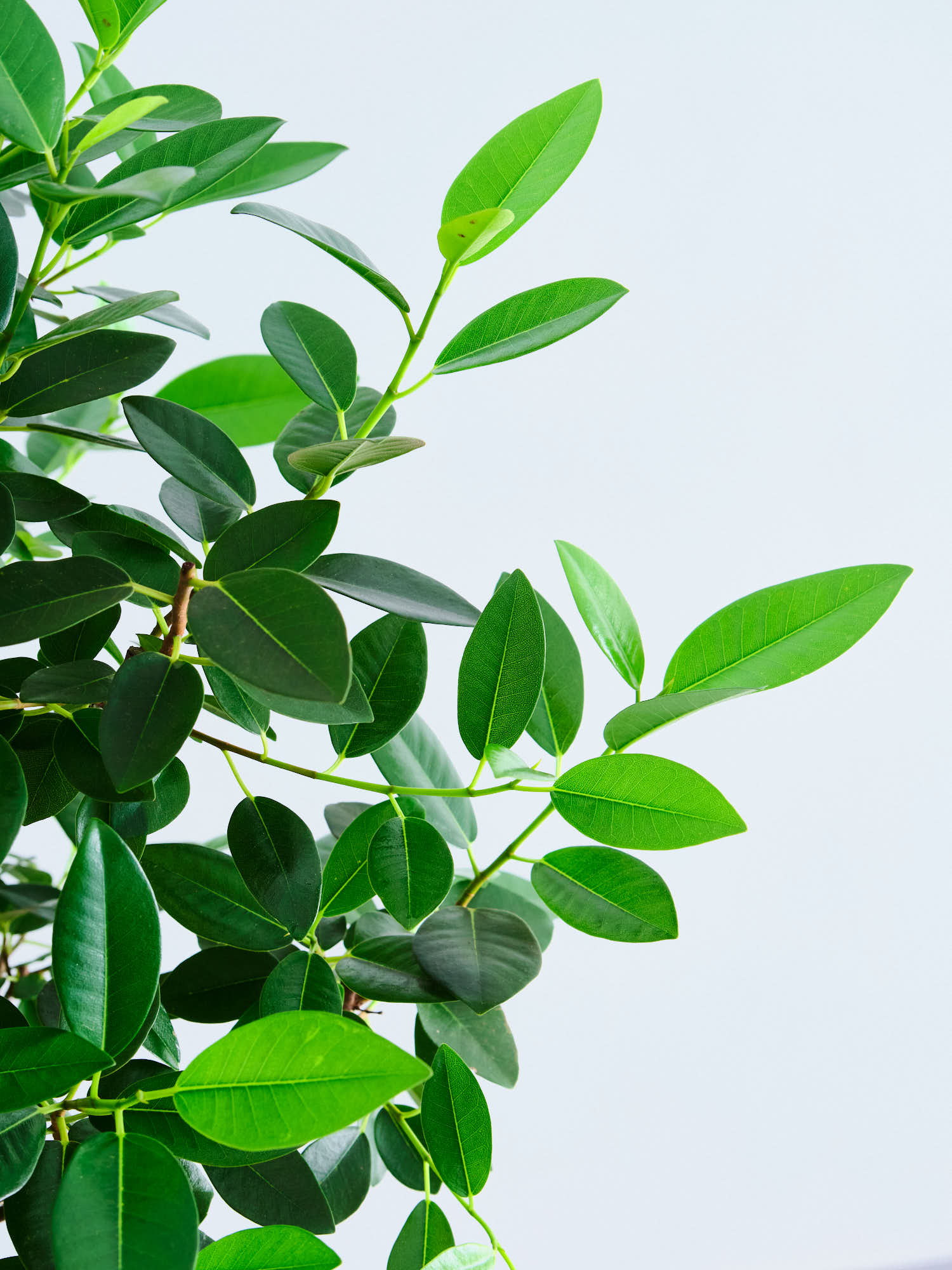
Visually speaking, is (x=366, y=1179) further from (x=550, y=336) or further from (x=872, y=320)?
(x=872, y=320)

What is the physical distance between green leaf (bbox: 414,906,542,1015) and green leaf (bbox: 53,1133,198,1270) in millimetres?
155

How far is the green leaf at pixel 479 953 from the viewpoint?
16.0 inches

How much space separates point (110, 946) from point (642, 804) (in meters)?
0.21

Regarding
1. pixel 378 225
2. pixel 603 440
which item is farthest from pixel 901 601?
pixel 378 225

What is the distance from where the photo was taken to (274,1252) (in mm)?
316

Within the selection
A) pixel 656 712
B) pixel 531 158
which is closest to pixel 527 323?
pixel 531 158

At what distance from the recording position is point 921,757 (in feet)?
4.79

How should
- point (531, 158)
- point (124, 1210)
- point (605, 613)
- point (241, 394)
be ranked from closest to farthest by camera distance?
point (124, 1210), point (531, 158), point (605, 613), point (241, 394)

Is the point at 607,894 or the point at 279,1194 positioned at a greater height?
the point at 607,894

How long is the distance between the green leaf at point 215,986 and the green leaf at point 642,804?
0.57 ft

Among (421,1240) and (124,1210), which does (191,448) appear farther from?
(421,1240)

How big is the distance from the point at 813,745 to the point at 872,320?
63 cm

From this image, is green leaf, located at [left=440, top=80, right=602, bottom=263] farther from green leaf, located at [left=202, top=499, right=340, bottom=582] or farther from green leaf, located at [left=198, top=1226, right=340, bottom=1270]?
green leaf, located at [left=198, top=1226, right=340, bottom=1270]

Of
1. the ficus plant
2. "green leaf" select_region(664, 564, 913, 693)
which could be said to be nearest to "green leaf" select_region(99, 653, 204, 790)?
the ficus plant
